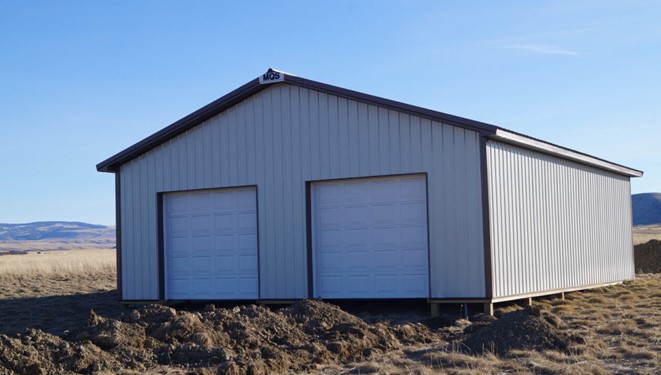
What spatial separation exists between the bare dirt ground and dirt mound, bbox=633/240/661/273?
17956mm

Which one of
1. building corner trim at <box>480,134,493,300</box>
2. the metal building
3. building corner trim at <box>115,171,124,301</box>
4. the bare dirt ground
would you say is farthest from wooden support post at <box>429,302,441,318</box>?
building corner trim at <box>115,171,124,301</box>

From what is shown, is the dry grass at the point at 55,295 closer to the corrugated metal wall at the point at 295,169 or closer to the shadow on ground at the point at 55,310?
the shadow on ground at the point at 55,310

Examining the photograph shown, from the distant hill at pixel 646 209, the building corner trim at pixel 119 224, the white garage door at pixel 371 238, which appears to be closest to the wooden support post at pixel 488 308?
the white garage door at pixel 371 238

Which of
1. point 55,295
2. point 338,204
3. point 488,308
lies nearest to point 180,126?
point 338,204

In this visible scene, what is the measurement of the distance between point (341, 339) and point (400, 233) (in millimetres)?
5260

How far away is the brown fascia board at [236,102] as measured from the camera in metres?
16.0

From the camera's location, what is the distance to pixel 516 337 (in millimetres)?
11312

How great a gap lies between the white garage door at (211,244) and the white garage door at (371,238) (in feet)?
5.54

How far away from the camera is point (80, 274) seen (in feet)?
104

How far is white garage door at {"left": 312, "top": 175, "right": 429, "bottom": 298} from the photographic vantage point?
656 inches

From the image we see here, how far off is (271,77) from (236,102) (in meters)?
1.13

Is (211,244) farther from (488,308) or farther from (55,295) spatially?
(488,308)

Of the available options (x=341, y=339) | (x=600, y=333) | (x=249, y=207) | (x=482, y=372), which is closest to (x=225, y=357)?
(x=341, y=339)

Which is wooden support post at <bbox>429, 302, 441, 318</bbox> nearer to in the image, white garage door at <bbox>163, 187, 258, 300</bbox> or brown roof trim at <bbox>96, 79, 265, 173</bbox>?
white garage door at <bbox>163, 187, 258, 300</bbox>
